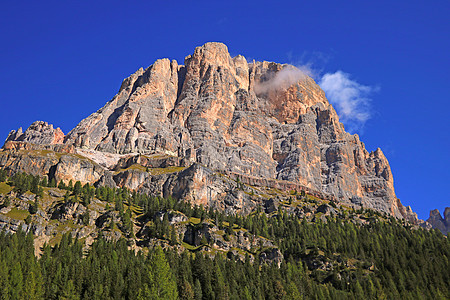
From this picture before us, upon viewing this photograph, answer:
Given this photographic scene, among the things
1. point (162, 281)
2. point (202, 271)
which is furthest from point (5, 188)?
point (162, 281)

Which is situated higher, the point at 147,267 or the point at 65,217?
the point at 65,217

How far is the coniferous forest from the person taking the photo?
373ft

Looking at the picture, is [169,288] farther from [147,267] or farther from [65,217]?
[65,217]

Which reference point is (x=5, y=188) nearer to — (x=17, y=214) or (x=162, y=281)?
(x=17, y=214)

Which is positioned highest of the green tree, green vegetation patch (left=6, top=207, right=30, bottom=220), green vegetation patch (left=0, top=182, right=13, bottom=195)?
green vegetation patch (left=0, top=182, right=13, bottom=195)

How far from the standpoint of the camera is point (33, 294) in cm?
10625

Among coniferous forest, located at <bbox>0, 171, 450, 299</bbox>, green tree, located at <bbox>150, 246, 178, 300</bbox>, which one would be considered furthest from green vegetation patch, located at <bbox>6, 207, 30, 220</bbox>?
green tree, located at <bbox>150, 246, 178, 300</bbox>

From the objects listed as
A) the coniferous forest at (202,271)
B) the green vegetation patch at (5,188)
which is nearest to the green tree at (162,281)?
the coniferous forest at (202,271)

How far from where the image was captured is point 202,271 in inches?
5359

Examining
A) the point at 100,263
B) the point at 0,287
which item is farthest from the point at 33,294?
the point at 100,263

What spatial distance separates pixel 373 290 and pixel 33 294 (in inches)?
4389

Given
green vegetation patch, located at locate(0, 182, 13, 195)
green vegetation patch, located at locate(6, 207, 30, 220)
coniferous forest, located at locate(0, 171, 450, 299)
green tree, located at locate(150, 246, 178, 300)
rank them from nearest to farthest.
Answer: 1. green tree, located at locate(150, 246, 178, 300)
2. coniferous forest, located at locate(0, 171, 450, 299)
3. green vegetation patch, located at locate(6, 207, 30, 220)
4. green vegetation patch, located at locate(0, 182, 13, 195)

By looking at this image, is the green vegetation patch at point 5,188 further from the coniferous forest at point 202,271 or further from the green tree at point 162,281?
the green tree at point 162,281

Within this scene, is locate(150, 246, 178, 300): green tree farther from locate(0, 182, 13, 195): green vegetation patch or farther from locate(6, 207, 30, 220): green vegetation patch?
locate(0, 182, 13, 195): green vegetation patch
